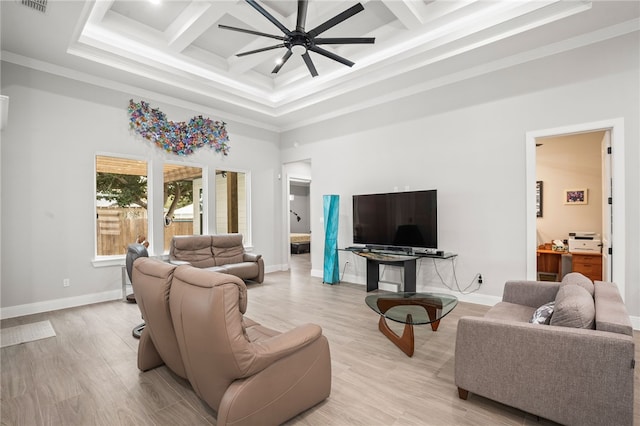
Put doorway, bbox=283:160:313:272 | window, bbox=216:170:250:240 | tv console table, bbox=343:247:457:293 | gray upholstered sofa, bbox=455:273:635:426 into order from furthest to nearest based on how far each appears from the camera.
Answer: doorway, bbox=283:160:313:272 < window, bbox=216:170:250:240 < tv console table, bbox=343:247:457:293 < gray upholstered sofa, bbox=455:273:635:426

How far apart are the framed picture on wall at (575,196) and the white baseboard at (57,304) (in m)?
8.00

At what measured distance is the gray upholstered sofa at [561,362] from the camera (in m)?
1.73

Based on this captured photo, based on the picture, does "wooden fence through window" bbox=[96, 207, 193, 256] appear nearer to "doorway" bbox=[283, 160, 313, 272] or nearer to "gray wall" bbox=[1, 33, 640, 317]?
"gray wall" bbox=[1, 33, 640, 317]

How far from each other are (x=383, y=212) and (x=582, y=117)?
2.88 meters

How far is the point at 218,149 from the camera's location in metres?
6.46

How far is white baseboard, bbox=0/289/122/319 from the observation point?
163 inches

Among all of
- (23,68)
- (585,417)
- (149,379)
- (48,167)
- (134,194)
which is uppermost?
(23,68)

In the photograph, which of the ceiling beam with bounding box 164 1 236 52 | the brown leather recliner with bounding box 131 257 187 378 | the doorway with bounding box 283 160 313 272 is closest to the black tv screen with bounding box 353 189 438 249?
the doorway with bounding box 283 160 313 272

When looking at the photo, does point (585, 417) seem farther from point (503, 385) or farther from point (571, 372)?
point (503, 385)

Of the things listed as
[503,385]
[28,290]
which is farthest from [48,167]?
[503,385]

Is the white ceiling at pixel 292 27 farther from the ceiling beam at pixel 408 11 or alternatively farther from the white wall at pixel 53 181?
the white wall at pixel 53 181

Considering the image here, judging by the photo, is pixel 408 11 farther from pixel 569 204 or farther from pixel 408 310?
pixel 569 204

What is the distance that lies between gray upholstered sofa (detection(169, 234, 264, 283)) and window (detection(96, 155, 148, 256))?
0.71 meters

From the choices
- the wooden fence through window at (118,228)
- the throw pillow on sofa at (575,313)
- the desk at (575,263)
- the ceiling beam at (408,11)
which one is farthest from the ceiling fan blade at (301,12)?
the desk at (575,263)
